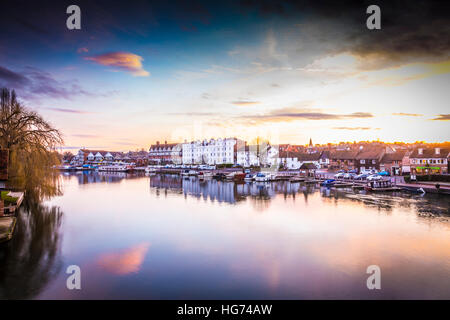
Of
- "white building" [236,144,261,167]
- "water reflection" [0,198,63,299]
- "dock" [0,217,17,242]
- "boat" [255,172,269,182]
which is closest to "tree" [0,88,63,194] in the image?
"water reflection" [0,198,63,299]

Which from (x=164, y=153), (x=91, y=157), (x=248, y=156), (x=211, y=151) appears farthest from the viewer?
(x=91, y=157)

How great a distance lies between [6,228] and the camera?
16.9 metres

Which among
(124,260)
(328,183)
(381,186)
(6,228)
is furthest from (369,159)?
(6,228)

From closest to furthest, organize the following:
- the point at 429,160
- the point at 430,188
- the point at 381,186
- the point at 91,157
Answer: the point at 430,188 → the point at 381,186 → the point at 429,160 → the point at 91,157

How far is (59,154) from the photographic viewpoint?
1065 inches

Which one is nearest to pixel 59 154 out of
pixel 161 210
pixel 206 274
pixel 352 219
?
pixel 161 210

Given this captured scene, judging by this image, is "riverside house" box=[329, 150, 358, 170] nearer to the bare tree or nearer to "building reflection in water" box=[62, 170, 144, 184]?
"building reflection in water" box=[62, 170, 144, 184]

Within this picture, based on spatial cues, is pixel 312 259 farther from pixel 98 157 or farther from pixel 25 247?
pixel 98 157

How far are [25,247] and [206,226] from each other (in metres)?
12.6

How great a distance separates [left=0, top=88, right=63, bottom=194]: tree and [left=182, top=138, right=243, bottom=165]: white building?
77.4 meters

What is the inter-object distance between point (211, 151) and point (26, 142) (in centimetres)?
8468

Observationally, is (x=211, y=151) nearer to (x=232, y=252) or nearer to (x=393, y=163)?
(x=393, y=163)

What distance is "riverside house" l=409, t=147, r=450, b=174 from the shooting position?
181ft

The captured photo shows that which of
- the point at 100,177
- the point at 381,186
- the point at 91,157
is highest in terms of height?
the point at 91,157
